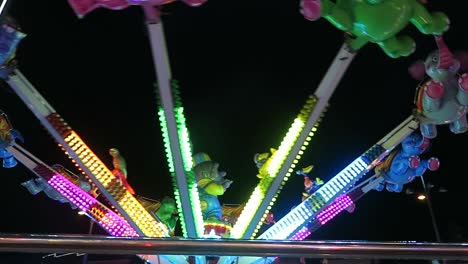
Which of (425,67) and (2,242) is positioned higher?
(425,67)

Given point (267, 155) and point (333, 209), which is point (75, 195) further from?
point (333, 209)

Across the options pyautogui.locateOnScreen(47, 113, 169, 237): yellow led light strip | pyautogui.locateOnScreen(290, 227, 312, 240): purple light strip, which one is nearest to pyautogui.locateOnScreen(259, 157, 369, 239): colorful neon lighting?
pyautogui.locateOnScreen(290, 227, 312, 240): purple light strip

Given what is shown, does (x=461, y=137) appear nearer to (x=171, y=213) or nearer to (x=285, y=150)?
(x=285, y=150)

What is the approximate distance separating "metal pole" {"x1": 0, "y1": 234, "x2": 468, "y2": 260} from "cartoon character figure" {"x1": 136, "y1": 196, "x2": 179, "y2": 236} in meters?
7.92

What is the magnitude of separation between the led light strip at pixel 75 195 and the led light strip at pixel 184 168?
1.10 metres

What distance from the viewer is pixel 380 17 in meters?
5.66

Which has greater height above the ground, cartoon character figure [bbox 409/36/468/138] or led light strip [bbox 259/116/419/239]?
cartoon character figure [bbox 409/36/468/138]

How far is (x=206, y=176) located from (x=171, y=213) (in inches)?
39.4

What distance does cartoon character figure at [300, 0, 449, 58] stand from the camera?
562cm

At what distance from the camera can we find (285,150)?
26.2ft

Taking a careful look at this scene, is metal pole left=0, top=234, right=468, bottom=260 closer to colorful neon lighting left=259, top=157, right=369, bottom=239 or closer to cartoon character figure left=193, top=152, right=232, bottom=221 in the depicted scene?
colorful neon lighting left=259, top=157, right=369, bottom=239

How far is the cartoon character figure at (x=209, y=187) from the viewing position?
9.23m

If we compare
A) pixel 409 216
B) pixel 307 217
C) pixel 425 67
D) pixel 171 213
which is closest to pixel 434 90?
pixel 425 67

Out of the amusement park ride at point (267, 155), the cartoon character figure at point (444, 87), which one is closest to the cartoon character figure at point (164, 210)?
the amusement park ride at point (267, 155)
